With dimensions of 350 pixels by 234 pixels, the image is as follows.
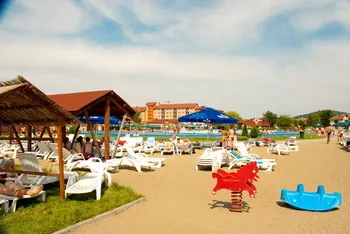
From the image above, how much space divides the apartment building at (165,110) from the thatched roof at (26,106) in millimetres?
144205

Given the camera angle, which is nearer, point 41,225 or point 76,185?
point 41,225

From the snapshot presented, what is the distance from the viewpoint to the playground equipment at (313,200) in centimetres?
627

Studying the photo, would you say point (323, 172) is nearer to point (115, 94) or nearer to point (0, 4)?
point (115, 94)

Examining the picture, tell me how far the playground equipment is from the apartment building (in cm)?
14515

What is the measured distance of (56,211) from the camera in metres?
5.67

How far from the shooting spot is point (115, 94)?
1268cm

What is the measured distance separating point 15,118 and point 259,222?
6310mm

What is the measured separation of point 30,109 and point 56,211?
99.7 inches

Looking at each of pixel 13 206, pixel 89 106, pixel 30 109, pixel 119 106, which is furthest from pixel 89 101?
pixel 13 206

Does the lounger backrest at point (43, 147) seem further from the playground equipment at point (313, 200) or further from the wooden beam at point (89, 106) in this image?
the playground equipment at point (313, 200)

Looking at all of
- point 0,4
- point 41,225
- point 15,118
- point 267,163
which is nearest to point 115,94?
point 15,118

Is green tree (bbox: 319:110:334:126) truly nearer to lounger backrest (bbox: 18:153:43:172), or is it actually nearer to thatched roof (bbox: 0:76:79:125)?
thatched roof (bbox: 0:76:79:125)

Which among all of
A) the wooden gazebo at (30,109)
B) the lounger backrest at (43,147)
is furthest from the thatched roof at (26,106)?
the lounger backrest at (43,147)

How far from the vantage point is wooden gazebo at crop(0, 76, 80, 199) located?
18.5ft
